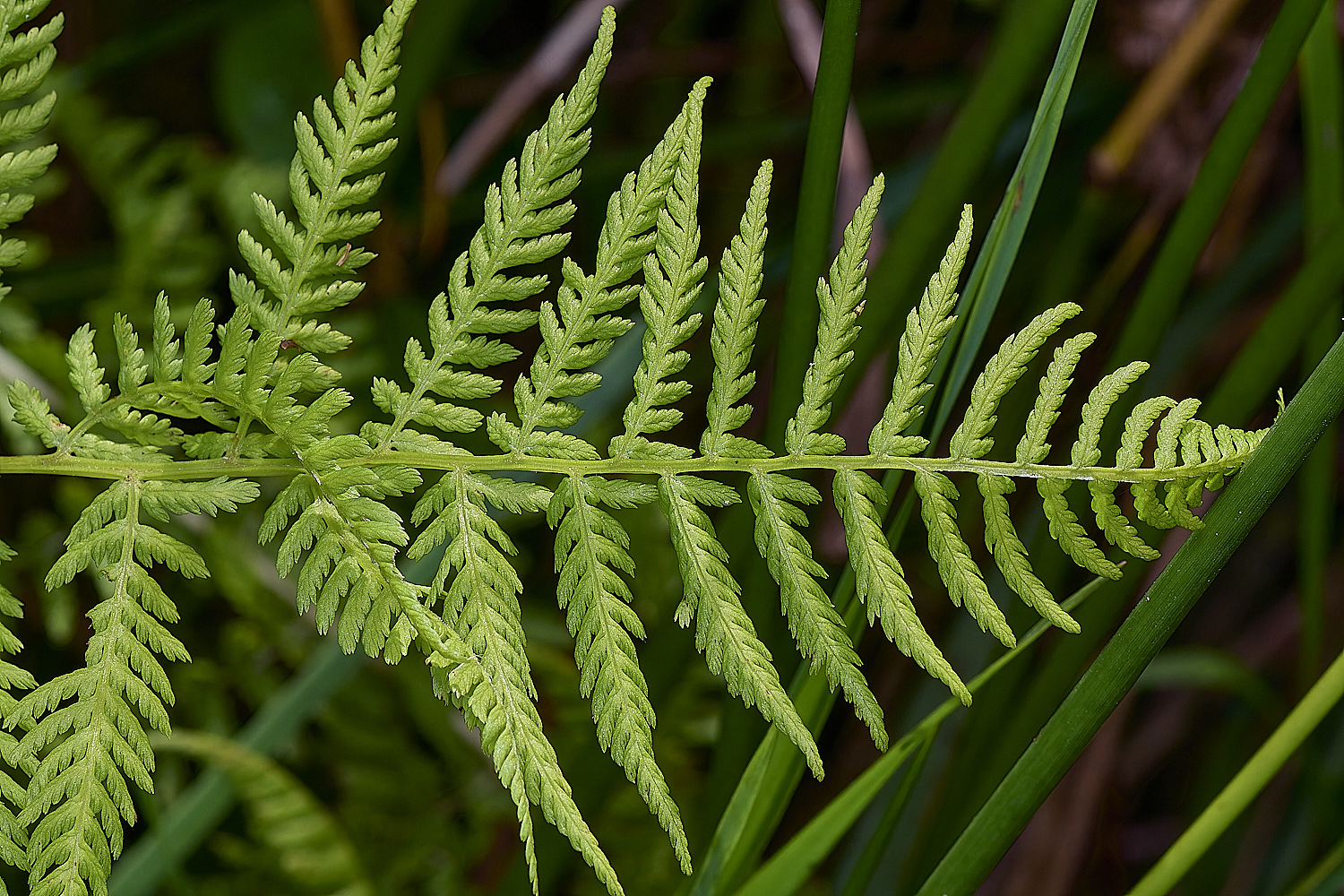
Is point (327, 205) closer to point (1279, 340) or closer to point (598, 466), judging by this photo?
point (598, 466)

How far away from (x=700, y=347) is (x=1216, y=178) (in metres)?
0.80

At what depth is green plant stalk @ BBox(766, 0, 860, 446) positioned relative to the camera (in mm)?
593

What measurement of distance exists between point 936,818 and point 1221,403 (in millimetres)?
412

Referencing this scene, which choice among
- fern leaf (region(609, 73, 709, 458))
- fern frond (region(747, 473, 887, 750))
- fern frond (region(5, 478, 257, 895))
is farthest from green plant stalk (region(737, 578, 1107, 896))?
fern frond (region(5, 478, 257, 895))

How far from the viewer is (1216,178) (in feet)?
2.28

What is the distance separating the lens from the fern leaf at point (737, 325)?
492 millimetres

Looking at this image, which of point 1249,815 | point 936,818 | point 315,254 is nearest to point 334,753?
point 936,818

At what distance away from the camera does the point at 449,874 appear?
110 cm

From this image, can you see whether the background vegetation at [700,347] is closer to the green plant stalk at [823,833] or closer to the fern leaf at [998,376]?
the green plant stalk at [823,833]

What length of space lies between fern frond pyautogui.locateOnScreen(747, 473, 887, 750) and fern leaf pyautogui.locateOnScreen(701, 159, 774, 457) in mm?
26

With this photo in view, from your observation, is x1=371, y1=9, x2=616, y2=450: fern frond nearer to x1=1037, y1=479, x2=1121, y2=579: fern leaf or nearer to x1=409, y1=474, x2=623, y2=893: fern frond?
x1=409, y1=474, x2=623, y2=893: fern frond

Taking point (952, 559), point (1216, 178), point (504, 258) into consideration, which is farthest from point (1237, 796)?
point (504, 258)

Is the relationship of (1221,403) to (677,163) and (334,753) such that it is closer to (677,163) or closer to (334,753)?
(677,163)

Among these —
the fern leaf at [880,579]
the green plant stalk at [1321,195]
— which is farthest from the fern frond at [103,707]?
the green plant stalk at [1321,195]
